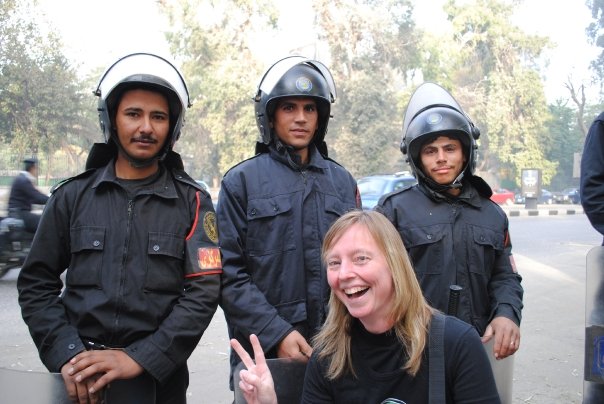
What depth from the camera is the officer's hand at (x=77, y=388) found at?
1961 mm

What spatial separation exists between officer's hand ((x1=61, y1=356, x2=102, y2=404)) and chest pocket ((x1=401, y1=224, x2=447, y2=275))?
1.41 m

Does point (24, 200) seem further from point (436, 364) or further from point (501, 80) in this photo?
point (501, 80)

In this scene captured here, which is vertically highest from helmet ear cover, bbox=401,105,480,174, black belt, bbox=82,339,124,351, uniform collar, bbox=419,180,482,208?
helmet ear cover, bbox=401,105,480,174

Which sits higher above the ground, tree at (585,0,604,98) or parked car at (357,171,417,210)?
tree at (585,0,604,98)

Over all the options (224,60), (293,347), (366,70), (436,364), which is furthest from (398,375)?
(366,70)

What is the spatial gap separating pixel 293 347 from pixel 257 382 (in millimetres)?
478

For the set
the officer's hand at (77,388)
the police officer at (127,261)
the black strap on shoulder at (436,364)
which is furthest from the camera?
the police officer at (127,261)

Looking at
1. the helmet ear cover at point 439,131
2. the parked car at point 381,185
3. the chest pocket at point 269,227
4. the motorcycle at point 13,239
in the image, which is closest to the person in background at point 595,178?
→ the helmet ear cover at point 439,131

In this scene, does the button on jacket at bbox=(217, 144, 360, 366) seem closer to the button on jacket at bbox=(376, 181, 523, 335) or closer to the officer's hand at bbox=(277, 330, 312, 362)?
the officer's hand at bbox=(277, 330, 312, 362)

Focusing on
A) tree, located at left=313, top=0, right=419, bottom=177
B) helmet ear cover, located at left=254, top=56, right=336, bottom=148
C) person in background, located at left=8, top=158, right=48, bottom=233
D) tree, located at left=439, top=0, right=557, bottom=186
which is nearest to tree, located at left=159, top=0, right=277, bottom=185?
tree, located at left=313, top=0, right=419, bottom=177

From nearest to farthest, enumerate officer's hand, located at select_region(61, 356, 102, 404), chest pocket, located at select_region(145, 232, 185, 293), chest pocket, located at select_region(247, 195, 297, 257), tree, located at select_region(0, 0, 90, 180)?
officer's hand, located at select_region(61, 356, 102, 404), chest pocket, located at select_region(145, 232, 185, 293), chest pocket, located at select_region(247, 195, 297, 257), tree, located at select_region(0, 0, 90, 180)

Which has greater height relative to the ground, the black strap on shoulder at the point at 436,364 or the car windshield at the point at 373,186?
the car windshield at the point at 373,186

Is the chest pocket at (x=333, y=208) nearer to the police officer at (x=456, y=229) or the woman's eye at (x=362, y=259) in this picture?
the police officer at (x=456, y=229)

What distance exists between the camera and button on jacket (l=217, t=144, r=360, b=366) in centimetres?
238
